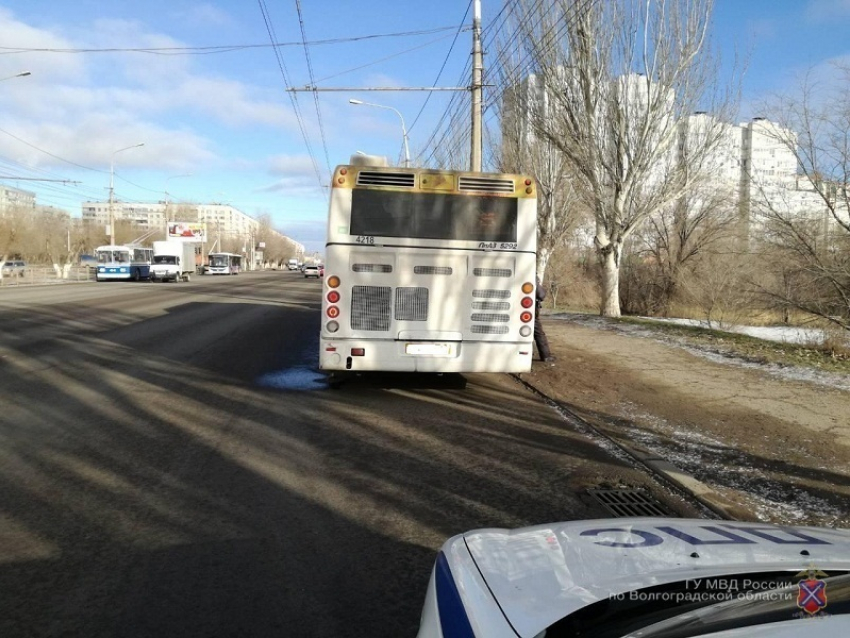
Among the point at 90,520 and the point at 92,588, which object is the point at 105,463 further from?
the point at 92,588

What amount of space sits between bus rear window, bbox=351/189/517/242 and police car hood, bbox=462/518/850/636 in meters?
6.60

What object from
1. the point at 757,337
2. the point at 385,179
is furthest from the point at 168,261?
the point at 385,179

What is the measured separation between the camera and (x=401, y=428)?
289 inches

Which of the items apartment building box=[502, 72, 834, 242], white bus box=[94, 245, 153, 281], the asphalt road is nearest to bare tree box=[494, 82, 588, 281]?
apartment building box=[502, 72, 834, 242]

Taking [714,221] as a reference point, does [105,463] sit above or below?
below

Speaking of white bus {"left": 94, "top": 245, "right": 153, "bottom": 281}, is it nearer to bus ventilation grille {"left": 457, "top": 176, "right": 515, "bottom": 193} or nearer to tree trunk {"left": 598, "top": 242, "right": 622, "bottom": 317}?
tree trunk {"left": 598, "top": 242, "right": 622, "bottom": 317}

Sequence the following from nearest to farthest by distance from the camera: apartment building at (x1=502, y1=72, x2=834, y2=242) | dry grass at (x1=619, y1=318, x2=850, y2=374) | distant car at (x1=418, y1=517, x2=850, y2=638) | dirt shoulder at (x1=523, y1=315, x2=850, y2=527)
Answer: distant car at (x1=418, y1=517, x2=850, y2=638)
dirt shoulder at (x1=523, y1=315, x2=850, y2=527)
dry grass at (x1=619, y1=318, x2=850, y2=374)
apartment building at (x1=502, y1=72, x2=834, y2=242)

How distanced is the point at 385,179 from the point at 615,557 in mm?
7257

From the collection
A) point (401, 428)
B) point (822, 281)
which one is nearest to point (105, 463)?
point (401, 428)

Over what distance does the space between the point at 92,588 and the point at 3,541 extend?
103 centimetres

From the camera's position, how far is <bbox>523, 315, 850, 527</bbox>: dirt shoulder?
17.8ft

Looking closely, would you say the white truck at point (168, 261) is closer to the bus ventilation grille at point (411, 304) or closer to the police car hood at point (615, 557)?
the bus ventilation grille at point (411, 304)

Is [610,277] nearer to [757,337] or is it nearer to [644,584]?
[757,337]

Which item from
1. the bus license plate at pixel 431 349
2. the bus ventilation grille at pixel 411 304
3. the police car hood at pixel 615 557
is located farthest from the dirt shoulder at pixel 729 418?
the police car hood at pixel 615 557
